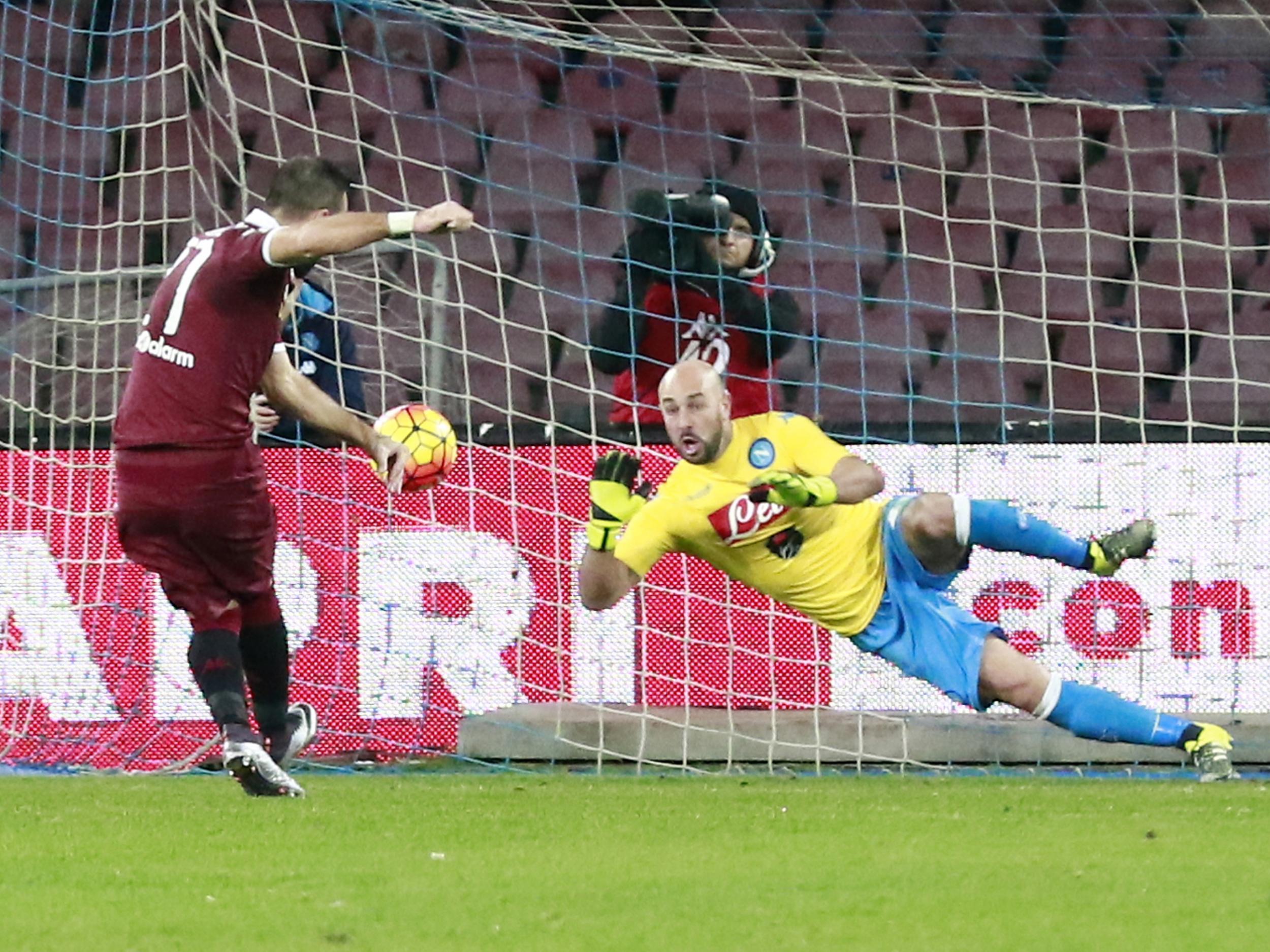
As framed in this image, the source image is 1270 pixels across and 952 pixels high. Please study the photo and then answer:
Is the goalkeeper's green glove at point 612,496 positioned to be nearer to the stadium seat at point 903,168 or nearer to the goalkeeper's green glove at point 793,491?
the goalkeeper's green glove at point 793,491

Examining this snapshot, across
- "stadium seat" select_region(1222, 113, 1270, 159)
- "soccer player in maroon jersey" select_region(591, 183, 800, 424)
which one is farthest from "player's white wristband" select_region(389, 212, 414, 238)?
"stadium seat" select_region(1222, 113, 1270, 159)

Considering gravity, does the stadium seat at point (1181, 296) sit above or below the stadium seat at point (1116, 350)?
above

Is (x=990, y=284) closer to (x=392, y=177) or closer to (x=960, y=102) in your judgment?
(x=960, y=102)

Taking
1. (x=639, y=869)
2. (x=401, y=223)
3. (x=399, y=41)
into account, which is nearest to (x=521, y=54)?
(x=399, y=41)

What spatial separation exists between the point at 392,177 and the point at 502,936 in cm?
649

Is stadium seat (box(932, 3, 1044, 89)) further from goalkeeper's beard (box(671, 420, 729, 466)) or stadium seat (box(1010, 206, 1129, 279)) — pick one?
goalkeeper's beard (box(671, 420, 729, 466))

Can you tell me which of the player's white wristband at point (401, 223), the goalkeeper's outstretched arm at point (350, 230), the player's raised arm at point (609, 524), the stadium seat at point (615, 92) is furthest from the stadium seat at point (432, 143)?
the player's white wristband at point (401, 223)

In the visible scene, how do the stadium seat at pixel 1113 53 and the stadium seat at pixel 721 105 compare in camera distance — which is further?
the stadium seat at pixel 721 105

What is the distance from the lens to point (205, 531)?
5.70 meters

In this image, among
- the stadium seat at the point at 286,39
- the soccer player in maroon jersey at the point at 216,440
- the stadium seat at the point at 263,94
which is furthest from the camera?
the stadium seat at the point at 286,39

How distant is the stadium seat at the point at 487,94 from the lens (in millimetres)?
9758

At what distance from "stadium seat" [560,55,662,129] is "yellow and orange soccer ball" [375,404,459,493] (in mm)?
3969

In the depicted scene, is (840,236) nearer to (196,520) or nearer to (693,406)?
(693,406)

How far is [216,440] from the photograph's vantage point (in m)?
5.71
